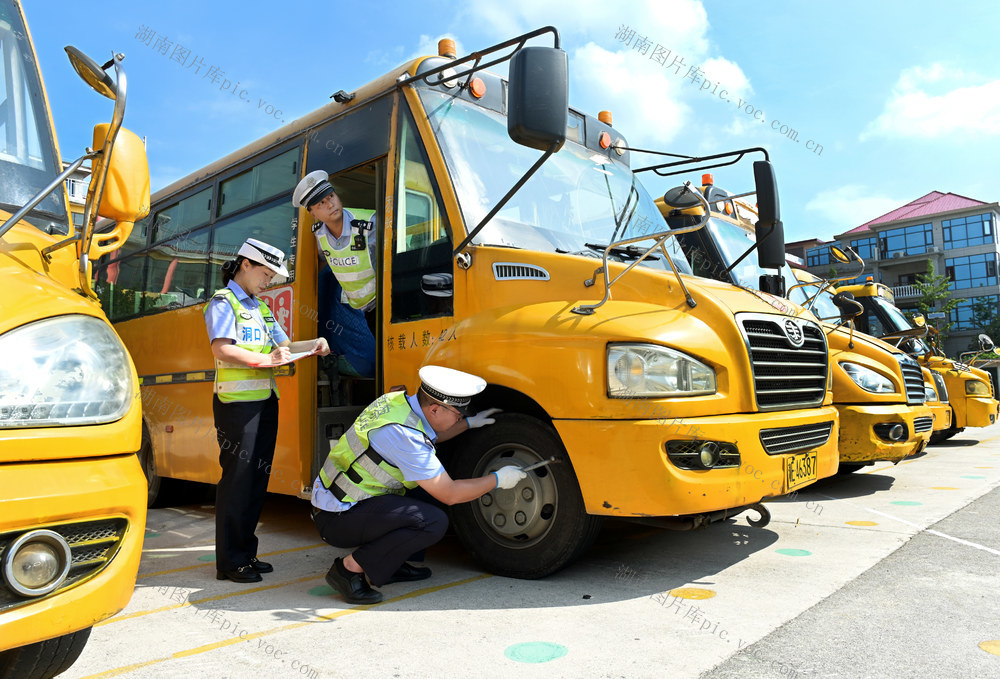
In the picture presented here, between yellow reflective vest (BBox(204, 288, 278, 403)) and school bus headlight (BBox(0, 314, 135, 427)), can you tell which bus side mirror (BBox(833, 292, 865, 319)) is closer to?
yellow reflective vest (BBox(204, 288, 278, 403))

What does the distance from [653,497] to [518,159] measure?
2.21 metres

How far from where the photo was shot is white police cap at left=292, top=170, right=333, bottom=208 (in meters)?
4.43

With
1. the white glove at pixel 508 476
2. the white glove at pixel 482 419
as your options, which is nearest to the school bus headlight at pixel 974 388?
the white glove at pixel 482 419

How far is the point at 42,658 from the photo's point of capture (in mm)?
2129

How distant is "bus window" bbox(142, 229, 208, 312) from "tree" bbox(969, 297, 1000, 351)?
49.9 meters

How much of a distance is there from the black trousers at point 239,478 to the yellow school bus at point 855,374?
352 centimetres

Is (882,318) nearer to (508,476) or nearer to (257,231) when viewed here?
(508,476)

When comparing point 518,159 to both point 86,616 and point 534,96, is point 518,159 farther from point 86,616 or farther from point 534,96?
point 86,616

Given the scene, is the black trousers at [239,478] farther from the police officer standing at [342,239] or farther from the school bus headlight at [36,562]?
the school bus headlight at [36,562]

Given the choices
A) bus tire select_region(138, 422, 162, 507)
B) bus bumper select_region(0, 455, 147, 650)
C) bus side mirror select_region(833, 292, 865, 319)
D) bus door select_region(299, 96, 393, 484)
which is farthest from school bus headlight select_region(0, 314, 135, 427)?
bus side mirror select_region(833, 292, 865, 319)

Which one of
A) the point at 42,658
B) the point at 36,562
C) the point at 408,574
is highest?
the point at 36,562

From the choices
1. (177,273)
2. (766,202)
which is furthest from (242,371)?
(766,202)

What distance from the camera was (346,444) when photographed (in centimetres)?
354

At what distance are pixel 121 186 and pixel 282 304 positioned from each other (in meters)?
2.15
